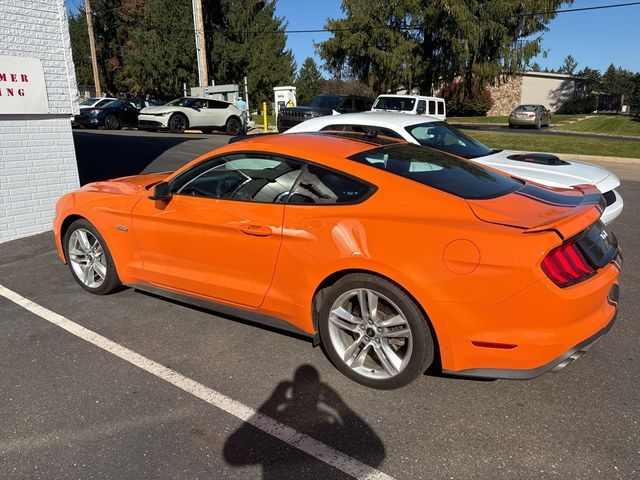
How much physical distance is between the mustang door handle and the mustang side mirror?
32.1 inches

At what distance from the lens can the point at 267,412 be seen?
9.75ft

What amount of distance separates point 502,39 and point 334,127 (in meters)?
26.8

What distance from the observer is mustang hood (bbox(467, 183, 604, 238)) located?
9.24ft

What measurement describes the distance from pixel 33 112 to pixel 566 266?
679 cm

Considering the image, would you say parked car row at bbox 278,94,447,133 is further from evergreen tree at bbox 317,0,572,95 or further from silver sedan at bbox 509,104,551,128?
silver sedan at bbox 509,104,551,128

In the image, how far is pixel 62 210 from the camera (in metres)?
4.77

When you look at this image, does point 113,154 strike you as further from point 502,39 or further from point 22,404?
point 502,39

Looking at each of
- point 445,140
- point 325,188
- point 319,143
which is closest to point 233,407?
point 325,188

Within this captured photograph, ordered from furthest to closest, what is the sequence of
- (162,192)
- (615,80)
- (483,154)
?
(615,80) → (483,154) → (162,192)

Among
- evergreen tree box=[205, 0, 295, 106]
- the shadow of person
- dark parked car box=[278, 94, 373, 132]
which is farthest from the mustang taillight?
evergreen tree box=[205, 0, 295, 106]

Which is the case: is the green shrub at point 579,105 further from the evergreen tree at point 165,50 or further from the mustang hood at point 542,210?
the mustang hood at point 542,210

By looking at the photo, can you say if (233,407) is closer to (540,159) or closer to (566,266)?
(566,266)

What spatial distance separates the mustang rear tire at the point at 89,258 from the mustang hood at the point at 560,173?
3.90 m

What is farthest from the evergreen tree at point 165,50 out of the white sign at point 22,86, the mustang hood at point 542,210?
the mustang hood at point 542,210
